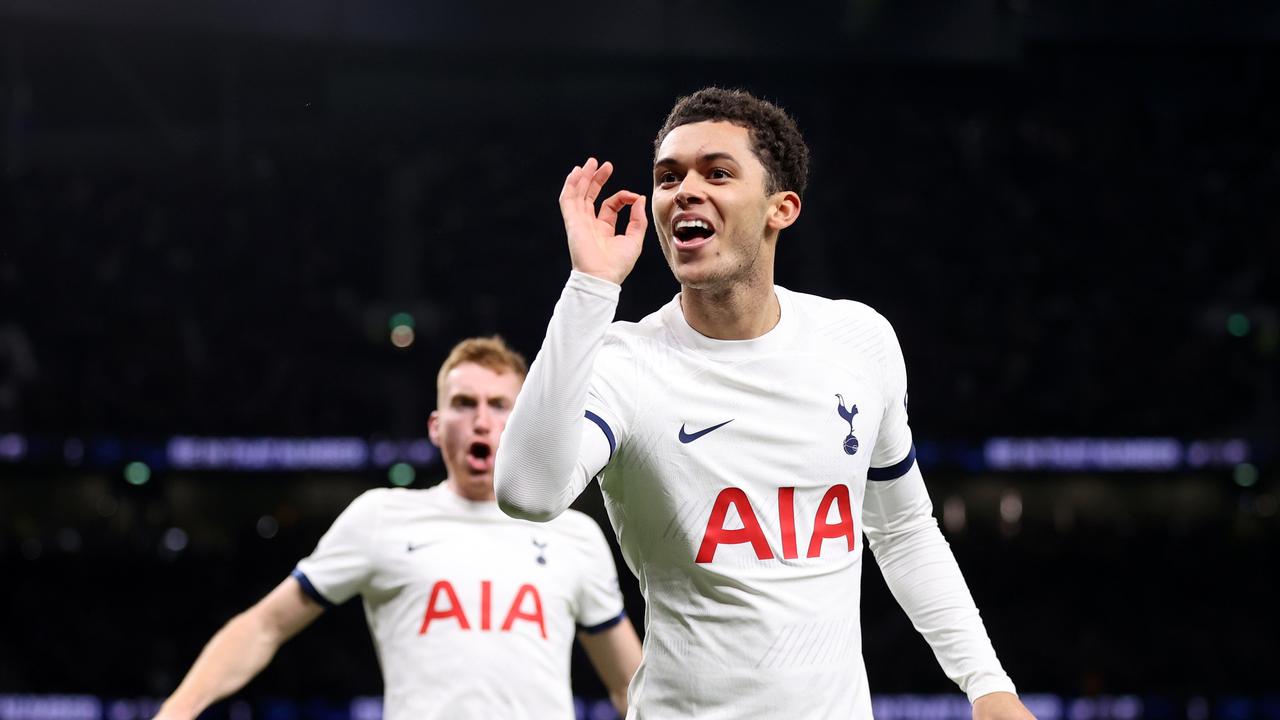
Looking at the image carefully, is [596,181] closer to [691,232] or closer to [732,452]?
[691,232]

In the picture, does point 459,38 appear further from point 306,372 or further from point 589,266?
point 589,266

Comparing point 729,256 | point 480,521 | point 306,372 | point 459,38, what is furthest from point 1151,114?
point 729,256

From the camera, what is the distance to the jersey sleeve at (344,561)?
155 inches

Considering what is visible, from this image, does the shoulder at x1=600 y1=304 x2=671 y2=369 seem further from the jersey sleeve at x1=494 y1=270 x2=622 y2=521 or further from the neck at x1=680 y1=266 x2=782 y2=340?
the jersey sleeve at x1=494 y1=270 x2=622 y2=521

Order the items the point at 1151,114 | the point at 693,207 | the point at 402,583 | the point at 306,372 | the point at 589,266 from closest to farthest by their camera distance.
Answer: the point at 589,266 → the point at 693,207 → the point at 402,583 → the point at 306,372 → the point at 1151,114

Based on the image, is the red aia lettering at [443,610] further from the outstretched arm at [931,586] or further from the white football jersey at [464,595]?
the outstretched arm at [931,586]

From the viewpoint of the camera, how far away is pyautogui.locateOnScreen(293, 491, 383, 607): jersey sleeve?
13.0ft

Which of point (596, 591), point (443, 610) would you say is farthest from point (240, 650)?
point (596, 591)

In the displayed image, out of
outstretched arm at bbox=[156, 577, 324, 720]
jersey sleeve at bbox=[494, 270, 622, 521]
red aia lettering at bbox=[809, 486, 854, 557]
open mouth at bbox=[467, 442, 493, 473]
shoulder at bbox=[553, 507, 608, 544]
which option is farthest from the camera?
shoulder at bbox=[553, 507, 608, 544]

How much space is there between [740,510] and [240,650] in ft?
6.76

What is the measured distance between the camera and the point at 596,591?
13.5ft

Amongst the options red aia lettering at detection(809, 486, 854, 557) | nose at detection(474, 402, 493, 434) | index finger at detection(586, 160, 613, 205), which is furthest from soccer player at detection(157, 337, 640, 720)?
index finger at detection(586, 160, 613, 205)

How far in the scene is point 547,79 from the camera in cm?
1600

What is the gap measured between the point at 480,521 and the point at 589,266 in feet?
6.95
